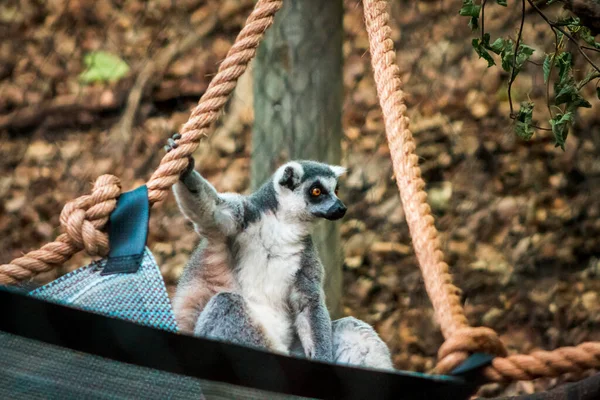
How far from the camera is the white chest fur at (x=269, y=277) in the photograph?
219cm

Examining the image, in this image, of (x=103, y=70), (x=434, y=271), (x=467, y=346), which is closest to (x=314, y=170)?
(x=434, y=271)

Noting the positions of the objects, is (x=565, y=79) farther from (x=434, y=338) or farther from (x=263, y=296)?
(x=434, y=338)

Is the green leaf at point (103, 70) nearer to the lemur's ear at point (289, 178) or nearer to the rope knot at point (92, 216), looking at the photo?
the lemur's ear at point (289, 178)

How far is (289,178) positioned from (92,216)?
0.95 metres

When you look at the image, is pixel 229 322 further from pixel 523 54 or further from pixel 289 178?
pixel 523 54

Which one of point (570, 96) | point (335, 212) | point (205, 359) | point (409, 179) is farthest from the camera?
point (335, 212)

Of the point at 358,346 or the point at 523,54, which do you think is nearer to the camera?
the point at 523,54

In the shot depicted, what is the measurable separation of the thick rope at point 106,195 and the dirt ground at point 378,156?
7.88 ft

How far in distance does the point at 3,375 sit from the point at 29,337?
0.14 metres

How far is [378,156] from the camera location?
4363mm

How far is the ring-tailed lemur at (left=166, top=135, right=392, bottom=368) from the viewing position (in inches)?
82.5

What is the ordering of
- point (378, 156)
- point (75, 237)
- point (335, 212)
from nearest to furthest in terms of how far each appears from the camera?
point (75, 237)
point (335, 212)
point (378, 156)

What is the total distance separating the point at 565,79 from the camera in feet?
6.16

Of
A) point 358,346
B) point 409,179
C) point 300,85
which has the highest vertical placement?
point 300,85
